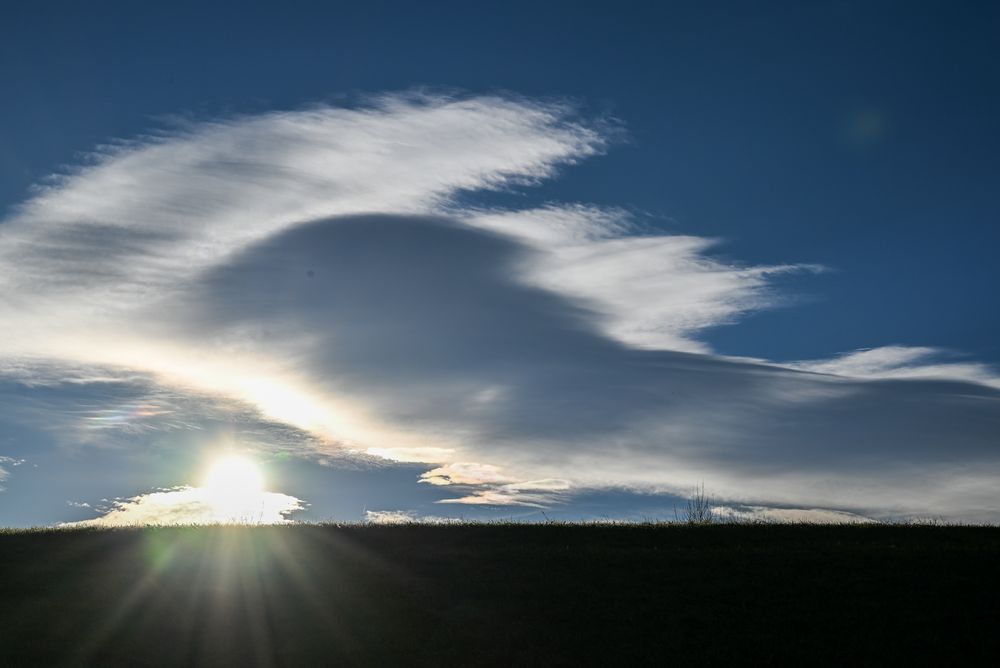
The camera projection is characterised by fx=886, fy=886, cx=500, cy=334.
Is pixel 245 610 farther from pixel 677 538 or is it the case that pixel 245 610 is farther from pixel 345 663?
pixel 677 538

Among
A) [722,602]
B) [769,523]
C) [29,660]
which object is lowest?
[29,660]

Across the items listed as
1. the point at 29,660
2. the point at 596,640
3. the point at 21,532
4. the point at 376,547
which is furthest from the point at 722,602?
the point at 21,532

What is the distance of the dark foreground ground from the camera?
22.1m

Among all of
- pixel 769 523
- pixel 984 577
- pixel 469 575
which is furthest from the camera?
pixel 769 523

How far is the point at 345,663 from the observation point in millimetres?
22094

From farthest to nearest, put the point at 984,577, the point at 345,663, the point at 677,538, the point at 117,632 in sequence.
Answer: the point at 677,538
the point at 984,577
the point at 117,632
the point at 345,663

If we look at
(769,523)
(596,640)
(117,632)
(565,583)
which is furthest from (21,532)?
(769,523)

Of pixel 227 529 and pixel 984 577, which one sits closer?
pixel 984 577

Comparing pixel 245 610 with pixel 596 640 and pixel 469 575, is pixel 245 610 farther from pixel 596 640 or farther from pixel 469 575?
pixel 596 640

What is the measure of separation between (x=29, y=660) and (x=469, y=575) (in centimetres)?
1238

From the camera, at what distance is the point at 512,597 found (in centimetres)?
2583

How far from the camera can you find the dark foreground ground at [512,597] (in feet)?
72.6

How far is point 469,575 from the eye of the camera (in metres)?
28.2

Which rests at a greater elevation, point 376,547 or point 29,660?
point 376,547
